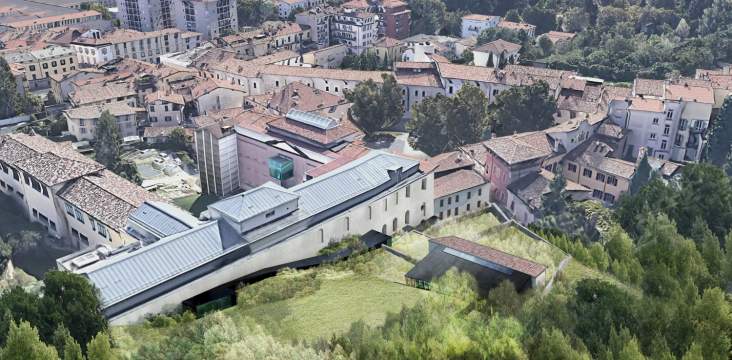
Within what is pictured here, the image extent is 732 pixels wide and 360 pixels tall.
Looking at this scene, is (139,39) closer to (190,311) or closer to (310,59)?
(310,59)

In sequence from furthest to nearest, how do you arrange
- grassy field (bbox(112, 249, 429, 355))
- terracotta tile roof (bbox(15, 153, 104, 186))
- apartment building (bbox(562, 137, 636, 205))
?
apartment building (bbox(562, 137, 636, 205)) < terracotta tile roof (bbox(15, 153, 104, 186)) < grassy field (bbox(112, 249, 429, 355))

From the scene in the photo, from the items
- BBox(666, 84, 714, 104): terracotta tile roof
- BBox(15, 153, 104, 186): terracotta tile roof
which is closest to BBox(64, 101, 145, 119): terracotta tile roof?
BBox(15, 153, 104, 186): terracotta tile roof

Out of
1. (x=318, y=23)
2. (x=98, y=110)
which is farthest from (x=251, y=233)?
(x=318, y=23)

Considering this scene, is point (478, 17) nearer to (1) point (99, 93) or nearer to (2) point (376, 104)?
(2) point (376, 104)

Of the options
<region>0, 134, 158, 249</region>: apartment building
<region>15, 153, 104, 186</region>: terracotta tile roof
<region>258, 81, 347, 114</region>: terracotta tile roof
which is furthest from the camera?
<region>258, 81, 347, 114</region>: terracotta tile roof

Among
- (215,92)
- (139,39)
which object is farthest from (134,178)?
(139,39)

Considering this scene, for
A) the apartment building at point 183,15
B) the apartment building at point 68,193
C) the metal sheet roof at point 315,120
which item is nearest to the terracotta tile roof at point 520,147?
the metal sheet roof at point 315,120

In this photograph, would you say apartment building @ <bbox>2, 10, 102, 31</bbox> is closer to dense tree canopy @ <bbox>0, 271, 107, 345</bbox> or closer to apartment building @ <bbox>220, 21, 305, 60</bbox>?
apartment building @ <bbox>220, 21, 305, 60</bbox>
